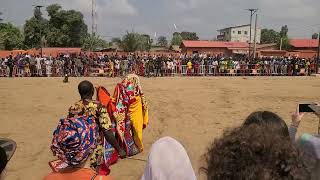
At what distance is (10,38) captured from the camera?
57594mm

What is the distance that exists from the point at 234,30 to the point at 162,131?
285 ft

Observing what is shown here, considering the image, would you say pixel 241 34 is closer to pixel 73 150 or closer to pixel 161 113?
pixel 161 113

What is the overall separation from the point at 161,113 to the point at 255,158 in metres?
10.9

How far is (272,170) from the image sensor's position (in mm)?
1459

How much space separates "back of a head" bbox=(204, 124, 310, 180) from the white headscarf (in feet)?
0.99

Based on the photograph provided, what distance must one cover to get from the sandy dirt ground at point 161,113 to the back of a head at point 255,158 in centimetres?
256

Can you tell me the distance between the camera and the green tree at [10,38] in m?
55.9

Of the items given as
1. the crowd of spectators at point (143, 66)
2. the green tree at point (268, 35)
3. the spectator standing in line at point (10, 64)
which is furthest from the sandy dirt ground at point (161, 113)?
the green tree at point (268, 35)

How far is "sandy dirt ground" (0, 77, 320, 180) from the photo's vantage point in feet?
24.6

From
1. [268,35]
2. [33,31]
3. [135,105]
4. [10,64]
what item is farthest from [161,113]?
[268,35]

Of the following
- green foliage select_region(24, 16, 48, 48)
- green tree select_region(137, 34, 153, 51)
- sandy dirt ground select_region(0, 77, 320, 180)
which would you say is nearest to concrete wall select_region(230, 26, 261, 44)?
green tree select_region(137, 34, 153, 51)

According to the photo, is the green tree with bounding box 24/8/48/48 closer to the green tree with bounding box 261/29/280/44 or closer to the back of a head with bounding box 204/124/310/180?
the back of a head with bounding box 204/124/310/180

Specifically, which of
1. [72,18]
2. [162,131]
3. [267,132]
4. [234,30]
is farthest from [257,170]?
[234,30]

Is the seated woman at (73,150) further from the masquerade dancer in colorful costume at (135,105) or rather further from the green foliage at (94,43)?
the green foliage at (94,43)
